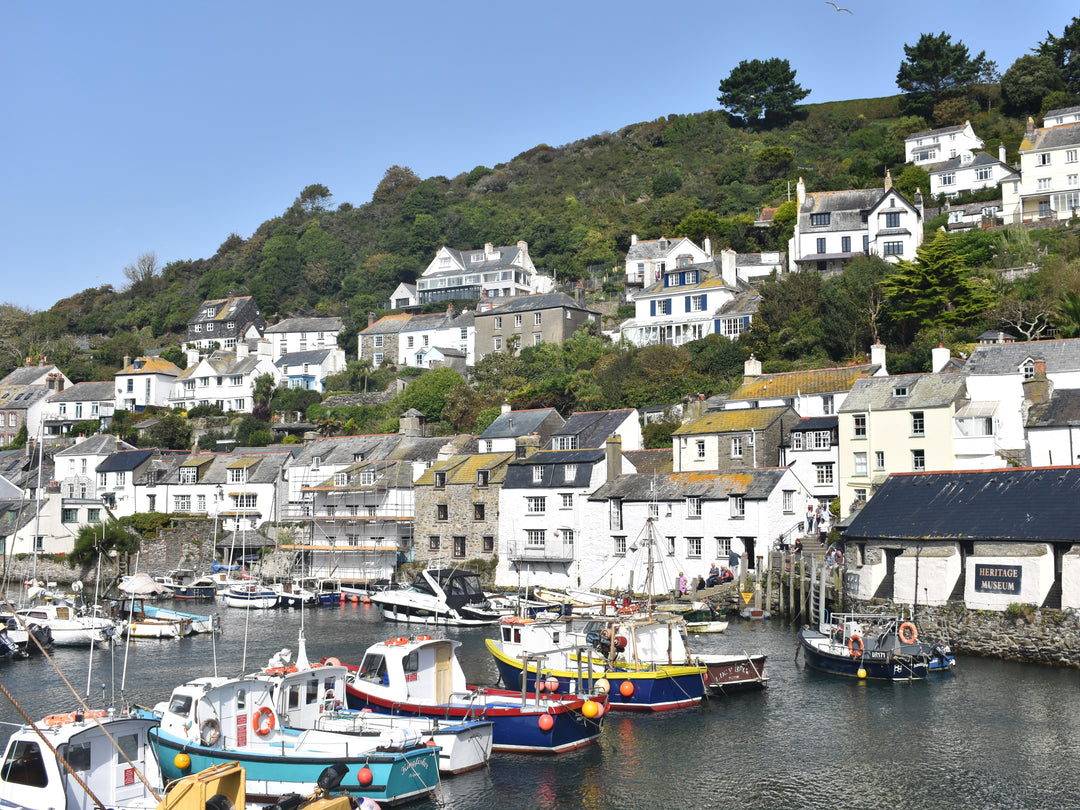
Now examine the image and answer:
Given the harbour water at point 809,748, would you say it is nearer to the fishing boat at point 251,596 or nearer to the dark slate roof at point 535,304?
the fishing boat at point 251,596

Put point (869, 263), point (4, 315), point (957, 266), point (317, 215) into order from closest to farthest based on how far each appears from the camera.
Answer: point (957, 266) < point (869, 263) < point (4, 315) < point (317, 215)

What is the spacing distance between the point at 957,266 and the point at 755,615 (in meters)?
27.7

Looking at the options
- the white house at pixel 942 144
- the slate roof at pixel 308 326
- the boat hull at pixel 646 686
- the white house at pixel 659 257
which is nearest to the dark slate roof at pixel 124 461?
the slate roof at pixel 308 326

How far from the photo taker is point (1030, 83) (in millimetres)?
95500

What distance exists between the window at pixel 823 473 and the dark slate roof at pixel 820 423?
6.24 feet

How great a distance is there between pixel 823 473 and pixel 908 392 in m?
6.01

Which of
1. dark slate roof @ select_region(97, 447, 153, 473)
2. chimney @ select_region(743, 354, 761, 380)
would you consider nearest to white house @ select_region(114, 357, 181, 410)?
dark slate roof @ select_region(97, 447, 153, 473)

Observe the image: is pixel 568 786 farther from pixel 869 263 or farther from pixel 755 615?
pixel 869 263

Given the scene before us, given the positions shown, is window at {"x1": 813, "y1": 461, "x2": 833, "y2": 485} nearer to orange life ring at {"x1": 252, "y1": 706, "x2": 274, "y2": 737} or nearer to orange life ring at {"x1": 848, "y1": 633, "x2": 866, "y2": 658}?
orange life ring at {"x1": 848, "y1": 633, "x2": 866, "y2": 658}

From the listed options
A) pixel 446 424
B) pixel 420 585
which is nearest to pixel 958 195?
pixel 446 424

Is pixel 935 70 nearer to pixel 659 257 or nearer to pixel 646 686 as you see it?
pixel 659 257

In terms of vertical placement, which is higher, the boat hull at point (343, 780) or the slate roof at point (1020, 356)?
the slate roof at point (1020, 356)

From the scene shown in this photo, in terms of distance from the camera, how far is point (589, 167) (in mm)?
135125

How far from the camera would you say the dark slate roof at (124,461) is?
75438 mm
